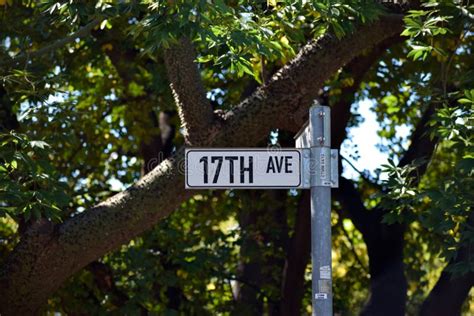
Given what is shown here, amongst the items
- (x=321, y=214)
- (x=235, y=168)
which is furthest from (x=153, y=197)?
(x=321, y=214)

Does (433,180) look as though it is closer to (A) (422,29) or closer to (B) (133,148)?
(B) (133,148)

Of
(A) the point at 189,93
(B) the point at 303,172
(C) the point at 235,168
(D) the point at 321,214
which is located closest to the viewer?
(D) the point at 321,214

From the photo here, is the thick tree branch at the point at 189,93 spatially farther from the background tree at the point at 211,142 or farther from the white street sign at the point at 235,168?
the white street sign at the point at 235,168

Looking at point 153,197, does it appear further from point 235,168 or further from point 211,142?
point 235,168

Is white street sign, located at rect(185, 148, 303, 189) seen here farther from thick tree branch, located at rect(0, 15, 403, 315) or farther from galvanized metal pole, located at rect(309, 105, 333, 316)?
thick tree branch, located at rect(0, 15, 403, 315)

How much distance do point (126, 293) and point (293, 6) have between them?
5180 mm

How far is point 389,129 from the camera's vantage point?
16.0 metres

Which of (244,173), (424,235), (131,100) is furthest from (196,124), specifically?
(424,235)

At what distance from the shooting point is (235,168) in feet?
19.3

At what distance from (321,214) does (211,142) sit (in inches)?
149

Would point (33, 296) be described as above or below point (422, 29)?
below

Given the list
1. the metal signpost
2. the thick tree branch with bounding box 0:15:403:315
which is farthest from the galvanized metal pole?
the thick tree branch with bounding box 0:15:403:315

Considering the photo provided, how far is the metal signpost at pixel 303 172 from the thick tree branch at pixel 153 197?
3.13 metres

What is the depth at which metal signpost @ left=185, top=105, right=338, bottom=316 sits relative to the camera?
5383 mm
